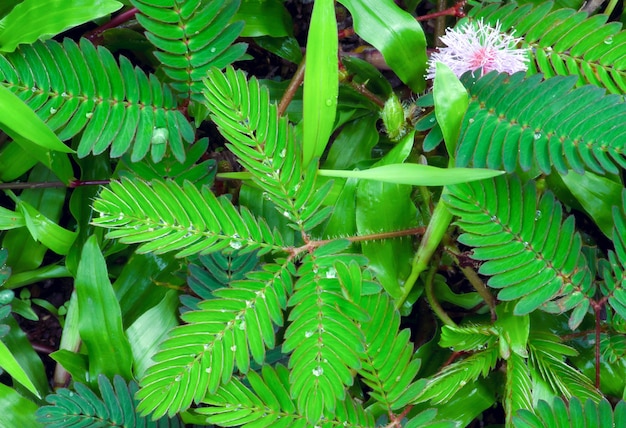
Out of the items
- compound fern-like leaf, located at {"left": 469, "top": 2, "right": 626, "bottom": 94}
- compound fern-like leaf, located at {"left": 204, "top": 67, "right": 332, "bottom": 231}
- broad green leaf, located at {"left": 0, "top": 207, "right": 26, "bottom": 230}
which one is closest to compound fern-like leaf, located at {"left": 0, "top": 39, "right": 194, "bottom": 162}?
compound fern-like leaf, located at {"left": 204, "top": 67, "right": 332, "bottom": 231}

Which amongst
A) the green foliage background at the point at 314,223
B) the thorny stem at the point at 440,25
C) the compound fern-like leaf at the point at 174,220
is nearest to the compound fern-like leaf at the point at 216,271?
the green foliage background at the point at 314,223

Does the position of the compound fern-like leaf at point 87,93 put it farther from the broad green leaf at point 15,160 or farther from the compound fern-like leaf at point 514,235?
the compound fern-like leaf at point 514,235

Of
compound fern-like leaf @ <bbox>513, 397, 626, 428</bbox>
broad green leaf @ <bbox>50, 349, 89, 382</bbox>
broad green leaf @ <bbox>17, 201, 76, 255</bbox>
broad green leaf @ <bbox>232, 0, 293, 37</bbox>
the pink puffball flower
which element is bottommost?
compound fern-like leaf @ <bbox>513, 397, 626, 428</bbox>

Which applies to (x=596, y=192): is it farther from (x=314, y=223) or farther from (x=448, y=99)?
(x=314, y=223)

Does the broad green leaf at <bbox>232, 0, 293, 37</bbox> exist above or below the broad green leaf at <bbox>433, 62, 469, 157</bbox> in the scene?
above

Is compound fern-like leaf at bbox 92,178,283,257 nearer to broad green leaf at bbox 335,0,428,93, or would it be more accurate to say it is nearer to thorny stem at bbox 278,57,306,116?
thorny stem at bbox 278,57,306,116

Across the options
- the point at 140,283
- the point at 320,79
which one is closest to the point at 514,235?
the point at 320,79
